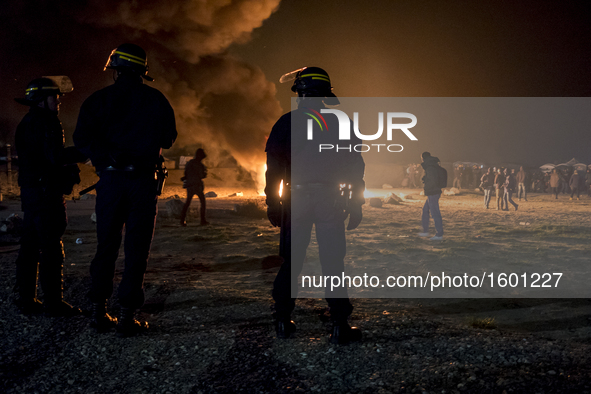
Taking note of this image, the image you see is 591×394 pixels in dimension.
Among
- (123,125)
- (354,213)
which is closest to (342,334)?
(354,213)

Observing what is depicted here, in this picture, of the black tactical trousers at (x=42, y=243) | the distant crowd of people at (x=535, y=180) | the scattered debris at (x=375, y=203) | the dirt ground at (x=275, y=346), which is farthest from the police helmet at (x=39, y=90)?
the distant crowd of people at (x=535, y=180)

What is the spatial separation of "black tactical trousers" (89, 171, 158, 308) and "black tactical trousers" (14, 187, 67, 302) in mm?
533

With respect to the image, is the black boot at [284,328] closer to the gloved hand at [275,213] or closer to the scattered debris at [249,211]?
the gloved hand at [275,213]

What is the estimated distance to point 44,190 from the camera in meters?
2.95

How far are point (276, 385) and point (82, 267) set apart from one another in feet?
12.7

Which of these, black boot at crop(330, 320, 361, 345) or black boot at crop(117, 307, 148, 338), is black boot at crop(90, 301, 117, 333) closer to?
black boot at crop(117, 307, 148, 338)

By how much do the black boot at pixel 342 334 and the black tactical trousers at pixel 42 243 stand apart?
6.90ft

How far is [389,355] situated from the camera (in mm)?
2443

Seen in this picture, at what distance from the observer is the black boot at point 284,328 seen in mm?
Answer: 2701

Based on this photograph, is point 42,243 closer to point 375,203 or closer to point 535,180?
point 375,203

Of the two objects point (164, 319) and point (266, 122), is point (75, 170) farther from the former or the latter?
point (266, 122)

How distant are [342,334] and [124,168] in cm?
181

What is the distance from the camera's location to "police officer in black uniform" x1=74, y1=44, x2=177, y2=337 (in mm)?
2594

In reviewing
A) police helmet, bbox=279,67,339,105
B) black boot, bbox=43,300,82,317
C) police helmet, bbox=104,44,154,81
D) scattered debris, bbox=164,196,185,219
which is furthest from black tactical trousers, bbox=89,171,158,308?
scattered debris, bbox=164,196,185,219
